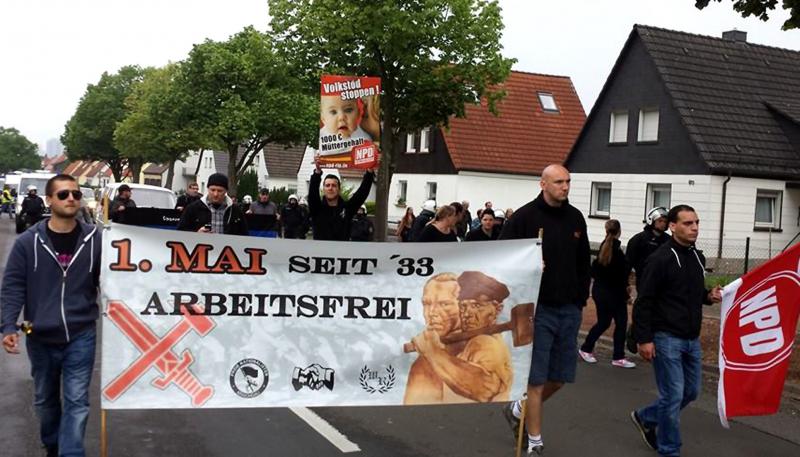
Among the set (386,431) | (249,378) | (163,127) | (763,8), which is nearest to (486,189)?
(163,127)

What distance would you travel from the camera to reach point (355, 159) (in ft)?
36.5

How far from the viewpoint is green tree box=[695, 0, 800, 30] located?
33.5 feet

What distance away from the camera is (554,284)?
5.91 m

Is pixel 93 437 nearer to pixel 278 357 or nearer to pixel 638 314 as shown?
pixel 278 357

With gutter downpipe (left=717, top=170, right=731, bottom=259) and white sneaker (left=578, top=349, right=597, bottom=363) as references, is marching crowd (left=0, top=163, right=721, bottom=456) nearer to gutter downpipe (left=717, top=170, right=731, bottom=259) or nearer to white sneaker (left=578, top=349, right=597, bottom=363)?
white sneaker (left=578, top=349, right=597, bottom=363)

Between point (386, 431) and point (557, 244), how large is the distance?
1.95 m

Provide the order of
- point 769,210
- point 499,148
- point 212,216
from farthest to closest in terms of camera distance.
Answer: point 499,148, point 769,210, point 212,216

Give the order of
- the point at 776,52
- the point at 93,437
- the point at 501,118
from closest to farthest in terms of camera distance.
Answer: the point at 93,437
the point at 776,52
the point at 501,118

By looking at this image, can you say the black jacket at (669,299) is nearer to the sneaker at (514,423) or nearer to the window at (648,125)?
the sneaker at (514,423)

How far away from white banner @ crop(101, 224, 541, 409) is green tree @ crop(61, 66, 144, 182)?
79.7 metres

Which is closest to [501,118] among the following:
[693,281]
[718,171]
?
[718,171]

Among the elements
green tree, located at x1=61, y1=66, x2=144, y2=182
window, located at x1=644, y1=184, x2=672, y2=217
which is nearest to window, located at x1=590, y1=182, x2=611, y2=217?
window, located at x1=644, y1=184, x2=672, y2=217

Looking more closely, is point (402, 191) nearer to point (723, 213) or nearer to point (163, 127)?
point (163, 127)

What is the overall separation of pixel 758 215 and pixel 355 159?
66.3ft
